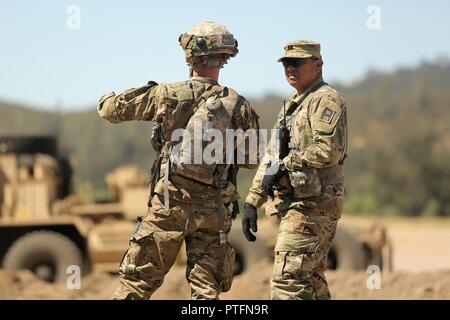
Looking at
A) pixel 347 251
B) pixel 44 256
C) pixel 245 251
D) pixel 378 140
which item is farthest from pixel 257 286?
pixel 378 140

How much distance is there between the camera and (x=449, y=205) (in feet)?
113

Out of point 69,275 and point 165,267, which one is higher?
point 165,267

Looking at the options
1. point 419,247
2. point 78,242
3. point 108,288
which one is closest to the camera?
point 108,288

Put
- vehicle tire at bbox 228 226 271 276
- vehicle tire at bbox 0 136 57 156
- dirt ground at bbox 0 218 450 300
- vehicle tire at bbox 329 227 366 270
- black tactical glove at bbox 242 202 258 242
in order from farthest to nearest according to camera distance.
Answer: vehicle tire at bbox 0 136 57 156 < vehicle tire at bbox 329 227 366 270 < vehicle tire at bbox 228 226 271 276 < dirt ground at bbox 0 218 450 300 < black tactical glove at bbox 242 202 258 242

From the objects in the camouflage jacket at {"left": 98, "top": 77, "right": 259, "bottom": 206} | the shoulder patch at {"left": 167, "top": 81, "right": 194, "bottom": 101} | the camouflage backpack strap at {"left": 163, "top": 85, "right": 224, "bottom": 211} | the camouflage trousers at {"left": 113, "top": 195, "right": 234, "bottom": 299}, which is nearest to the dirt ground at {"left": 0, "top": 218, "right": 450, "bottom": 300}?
the camouflage trousers at {"left": 113, "top": 195, "right": 234, "bottom": 299}

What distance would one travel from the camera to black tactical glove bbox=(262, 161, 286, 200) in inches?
238

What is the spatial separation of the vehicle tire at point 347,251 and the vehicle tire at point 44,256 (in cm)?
359

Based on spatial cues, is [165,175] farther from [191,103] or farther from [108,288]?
[108,288]

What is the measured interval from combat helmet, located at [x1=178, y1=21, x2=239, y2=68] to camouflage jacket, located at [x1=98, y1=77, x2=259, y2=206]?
0.42 ft

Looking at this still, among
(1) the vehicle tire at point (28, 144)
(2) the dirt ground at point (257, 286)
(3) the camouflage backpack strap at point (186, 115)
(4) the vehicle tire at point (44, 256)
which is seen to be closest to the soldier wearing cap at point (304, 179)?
(3) the camouflage backpack strap at point (186, 115)

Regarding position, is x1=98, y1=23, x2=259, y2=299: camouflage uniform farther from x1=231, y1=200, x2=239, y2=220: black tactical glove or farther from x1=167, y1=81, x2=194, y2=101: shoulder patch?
x1=231, y1=200, x2=239, y2=220: black tactical glove

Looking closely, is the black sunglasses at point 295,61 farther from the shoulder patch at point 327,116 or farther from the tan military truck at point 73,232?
the tan military truck at point 73,232
